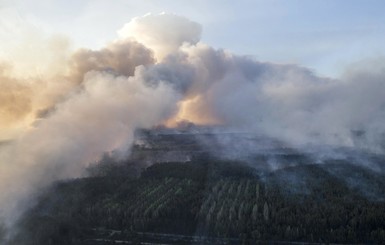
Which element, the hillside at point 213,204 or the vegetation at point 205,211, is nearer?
the vegetation at point 205,211

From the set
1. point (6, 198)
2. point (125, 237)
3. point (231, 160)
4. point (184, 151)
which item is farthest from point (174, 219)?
point (184, 151)

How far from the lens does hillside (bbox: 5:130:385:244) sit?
49.7 m

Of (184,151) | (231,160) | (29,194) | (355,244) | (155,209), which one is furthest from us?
(184,151)

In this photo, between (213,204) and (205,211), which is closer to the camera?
(205,211)

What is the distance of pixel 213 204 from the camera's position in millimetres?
58219

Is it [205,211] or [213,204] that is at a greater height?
[213,204]

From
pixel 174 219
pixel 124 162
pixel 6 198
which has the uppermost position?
pixel 124 162

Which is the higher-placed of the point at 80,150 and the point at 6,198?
the point at 80,150

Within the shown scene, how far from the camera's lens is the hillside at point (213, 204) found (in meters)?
49.7

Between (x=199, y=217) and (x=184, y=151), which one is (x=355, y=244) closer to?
(x=199, y=217)

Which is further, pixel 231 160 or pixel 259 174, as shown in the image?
pixel 231 160

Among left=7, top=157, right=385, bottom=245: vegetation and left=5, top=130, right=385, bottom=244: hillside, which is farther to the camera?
Result: left=5, top=130, right=385, bottom=244: hillside

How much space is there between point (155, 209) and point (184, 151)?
4265 cm

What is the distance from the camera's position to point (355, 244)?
4800 centimetres
